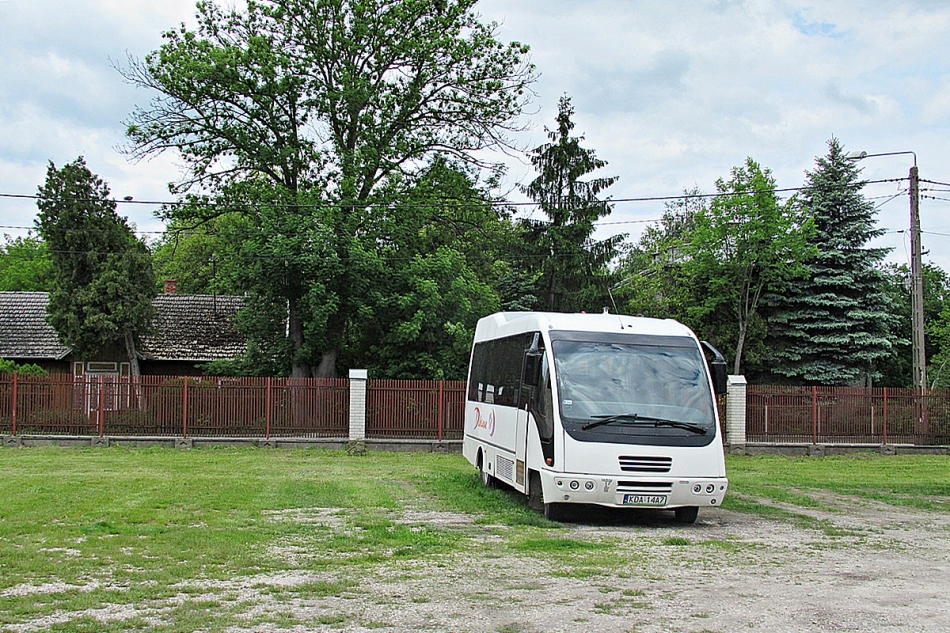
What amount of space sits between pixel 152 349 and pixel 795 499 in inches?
1021

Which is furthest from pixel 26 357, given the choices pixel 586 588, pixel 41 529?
pixel 586 588

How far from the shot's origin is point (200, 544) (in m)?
10.0

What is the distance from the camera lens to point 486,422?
16469mm

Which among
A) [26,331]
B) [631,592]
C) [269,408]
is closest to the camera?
[631,592]

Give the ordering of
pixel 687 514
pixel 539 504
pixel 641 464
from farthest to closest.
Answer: pixel 539 504
pixel 687 514
pixel 641 464

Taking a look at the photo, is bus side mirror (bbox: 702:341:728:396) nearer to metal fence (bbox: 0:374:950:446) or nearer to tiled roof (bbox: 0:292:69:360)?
metal fence (bbox: 0:374:950:446)

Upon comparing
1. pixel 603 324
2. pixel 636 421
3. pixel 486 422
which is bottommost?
pixel 486 422

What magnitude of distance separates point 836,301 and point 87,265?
90.2 feet

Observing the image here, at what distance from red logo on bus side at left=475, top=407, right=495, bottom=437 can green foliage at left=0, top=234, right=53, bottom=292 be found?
45.3 m

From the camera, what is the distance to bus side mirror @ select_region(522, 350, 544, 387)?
41.6 feet

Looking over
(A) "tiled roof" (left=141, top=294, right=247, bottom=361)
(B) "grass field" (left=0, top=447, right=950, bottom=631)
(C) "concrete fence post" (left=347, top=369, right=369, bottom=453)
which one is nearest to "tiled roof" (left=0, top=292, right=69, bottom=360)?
(A) "tiled roof" (left=141, top=294, right=247, bottom=361)

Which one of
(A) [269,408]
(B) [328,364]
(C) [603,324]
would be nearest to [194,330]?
(B) [328,364]

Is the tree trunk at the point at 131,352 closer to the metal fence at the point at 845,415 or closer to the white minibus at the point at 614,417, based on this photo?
the metal fence at the point at 845,415

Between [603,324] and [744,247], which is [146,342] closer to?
[744,247]
